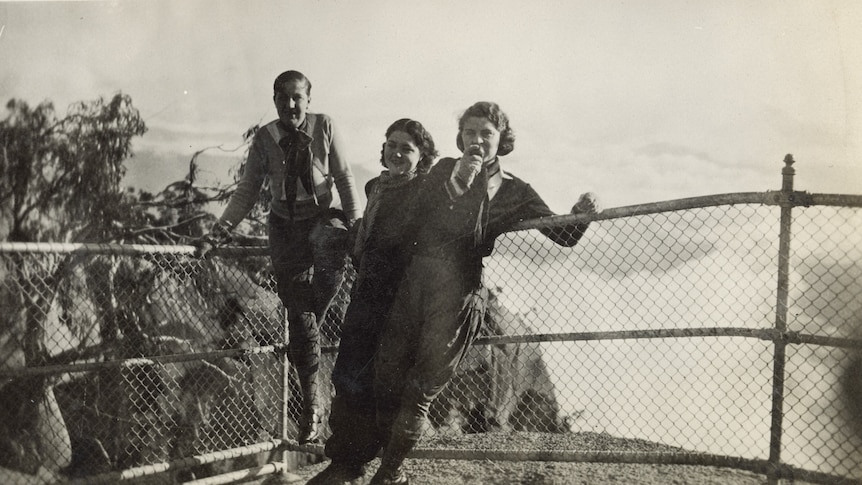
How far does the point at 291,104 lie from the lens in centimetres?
393

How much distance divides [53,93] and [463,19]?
120 inches

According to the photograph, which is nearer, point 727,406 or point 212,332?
point 727,406

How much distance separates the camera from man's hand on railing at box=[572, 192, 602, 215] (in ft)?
10.7

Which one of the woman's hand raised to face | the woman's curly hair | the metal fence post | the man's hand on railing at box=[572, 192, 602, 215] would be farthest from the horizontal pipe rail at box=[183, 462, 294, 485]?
the metal fence post

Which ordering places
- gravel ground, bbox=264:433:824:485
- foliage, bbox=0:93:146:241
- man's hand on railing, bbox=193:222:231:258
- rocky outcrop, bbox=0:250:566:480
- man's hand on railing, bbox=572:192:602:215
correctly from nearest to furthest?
1. man's hand on railing, bbox=572:192:602:215
2. gravel ground, bbox=264:433:824:485
3. man's hand on railing, bbox=193:222:231:258
4. foliage, bbox=0:93:146:241
5. rocky outcrop, bbox=0:250:566:480

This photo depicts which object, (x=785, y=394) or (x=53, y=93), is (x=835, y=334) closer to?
(x=785, y=394)

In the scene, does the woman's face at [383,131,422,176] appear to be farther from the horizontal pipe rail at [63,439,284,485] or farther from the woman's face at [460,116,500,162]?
the horizontal pipe rail at [63,439,284,485]

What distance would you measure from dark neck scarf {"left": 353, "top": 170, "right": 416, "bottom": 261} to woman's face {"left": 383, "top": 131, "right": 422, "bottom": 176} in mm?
35

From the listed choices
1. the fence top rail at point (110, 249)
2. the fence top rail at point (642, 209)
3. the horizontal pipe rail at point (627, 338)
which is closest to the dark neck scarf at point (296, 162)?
the fence top rail at point (110, 249)

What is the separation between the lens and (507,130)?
11.7ft

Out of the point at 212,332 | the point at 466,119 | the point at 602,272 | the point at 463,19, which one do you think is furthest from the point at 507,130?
the point at 212,332

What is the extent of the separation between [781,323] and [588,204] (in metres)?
1.08

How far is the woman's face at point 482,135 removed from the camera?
343cm

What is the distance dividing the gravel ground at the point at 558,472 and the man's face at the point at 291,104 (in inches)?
86.4
